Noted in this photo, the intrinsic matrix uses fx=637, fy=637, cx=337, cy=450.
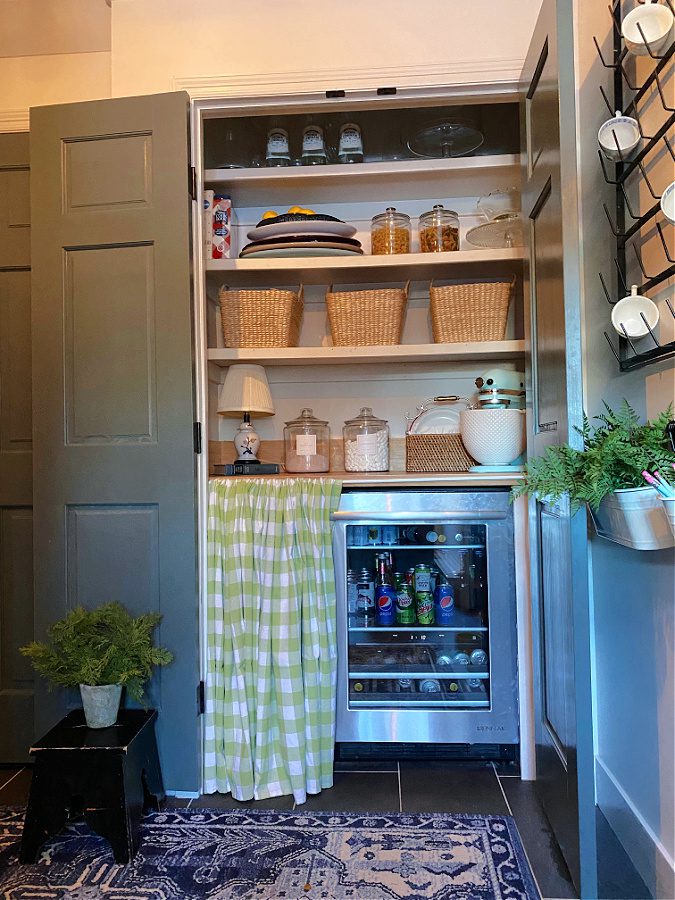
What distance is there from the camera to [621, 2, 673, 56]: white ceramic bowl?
1.35 meters

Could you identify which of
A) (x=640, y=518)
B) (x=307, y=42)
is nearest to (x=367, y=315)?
(x=307, y=42)

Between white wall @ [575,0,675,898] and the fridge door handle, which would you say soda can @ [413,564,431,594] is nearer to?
the fridge door handle

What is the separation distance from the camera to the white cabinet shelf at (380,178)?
225 cm

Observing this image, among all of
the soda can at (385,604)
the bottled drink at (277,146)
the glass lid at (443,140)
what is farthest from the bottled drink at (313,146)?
the soda can at (385,604)

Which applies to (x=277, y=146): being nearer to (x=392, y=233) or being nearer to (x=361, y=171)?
(x=361, y=171)

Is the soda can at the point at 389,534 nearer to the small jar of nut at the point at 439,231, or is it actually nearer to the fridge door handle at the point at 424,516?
the fridge door handle at the point at 424,516

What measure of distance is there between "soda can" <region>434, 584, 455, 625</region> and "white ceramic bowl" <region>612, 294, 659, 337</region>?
114 centimetres

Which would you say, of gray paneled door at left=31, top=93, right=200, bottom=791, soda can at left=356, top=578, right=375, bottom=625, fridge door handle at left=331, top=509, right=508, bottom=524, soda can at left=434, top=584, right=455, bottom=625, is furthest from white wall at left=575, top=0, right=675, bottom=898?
gray paneled door at left=31, top=93, right=200, bottom=791

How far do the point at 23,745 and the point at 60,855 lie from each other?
2.21 feet

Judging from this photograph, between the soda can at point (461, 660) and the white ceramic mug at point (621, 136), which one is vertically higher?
the white ceramic mug at point (621, 136)

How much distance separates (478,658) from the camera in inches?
88.1

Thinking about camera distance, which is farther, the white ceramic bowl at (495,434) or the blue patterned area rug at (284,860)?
the white ceramic bowl at (495,434)

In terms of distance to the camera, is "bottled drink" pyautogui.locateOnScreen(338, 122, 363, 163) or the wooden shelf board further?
"bottled drink" pyautogui.locateOnScreen(338, 122, 363, 163)

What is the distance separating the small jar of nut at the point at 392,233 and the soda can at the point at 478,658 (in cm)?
147
